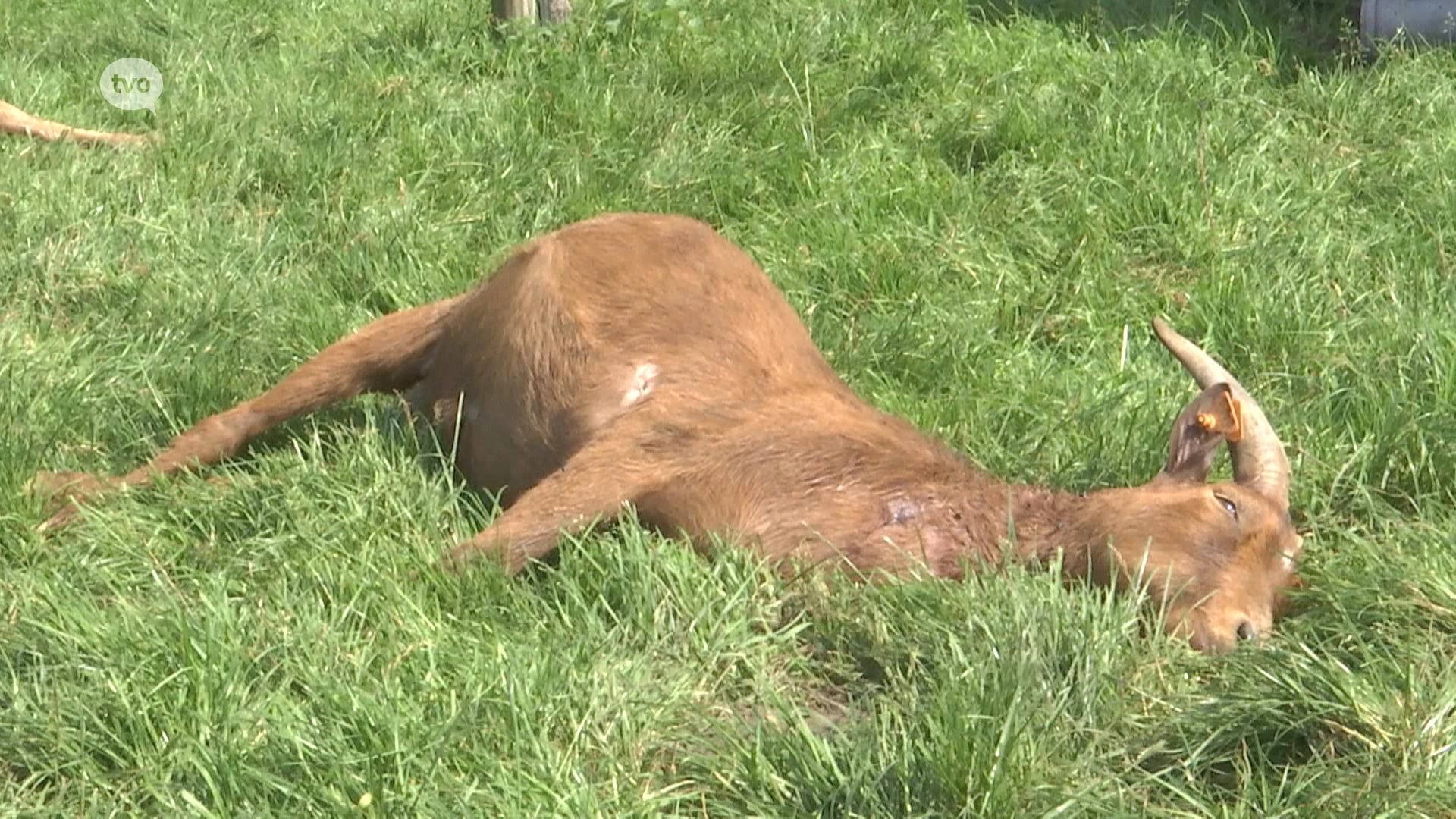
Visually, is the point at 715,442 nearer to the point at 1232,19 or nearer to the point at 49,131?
the point at 49,131

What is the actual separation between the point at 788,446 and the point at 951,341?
134 centimetres

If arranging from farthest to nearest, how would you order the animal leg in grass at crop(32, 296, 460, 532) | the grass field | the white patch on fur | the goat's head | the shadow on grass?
the shadow on grass → the animal leg in grass at crop(32, 296, 460, 532) → the white patch on fur → the goat's head → the grass field

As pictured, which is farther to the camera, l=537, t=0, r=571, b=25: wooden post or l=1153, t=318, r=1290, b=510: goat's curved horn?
l=537, t=0, r=571, b=25: wooden post

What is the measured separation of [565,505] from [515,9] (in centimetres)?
420

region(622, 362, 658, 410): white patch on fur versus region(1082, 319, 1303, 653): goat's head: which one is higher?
region(622, 362, 658, 410): white patch on fur

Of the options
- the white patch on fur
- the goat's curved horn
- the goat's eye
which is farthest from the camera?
the white patch on fur

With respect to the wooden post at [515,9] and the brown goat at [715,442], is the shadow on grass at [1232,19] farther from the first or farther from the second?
the brown goat at [715,442]

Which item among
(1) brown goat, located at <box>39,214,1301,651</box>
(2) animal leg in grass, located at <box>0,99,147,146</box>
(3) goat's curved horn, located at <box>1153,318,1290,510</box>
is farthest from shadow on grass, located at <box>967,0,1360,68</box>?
(2) animal leg in grass, located at <box>0,99,147,146</box>

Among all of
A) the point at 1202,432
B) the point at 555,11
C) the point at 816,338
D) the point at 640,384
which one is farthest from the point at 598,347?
the point at 555,11

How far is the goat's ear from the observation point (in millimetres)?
4016

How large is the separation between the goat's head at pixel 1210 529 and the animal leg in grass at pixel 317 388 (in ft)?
7.23

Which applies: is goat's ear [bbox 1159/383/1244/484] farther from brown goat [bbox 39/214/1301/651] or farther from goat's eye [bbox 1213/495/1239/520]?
goat's eye [bbox 1213/495/1239/520]

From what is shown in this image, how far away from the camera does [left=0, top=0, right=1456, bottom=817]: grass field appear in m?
3.26

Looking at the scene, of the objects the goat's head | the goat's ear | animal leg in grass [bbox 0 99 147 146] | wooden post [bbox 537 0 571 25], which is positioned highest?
wooden post [bbox 537 0 571 25]
